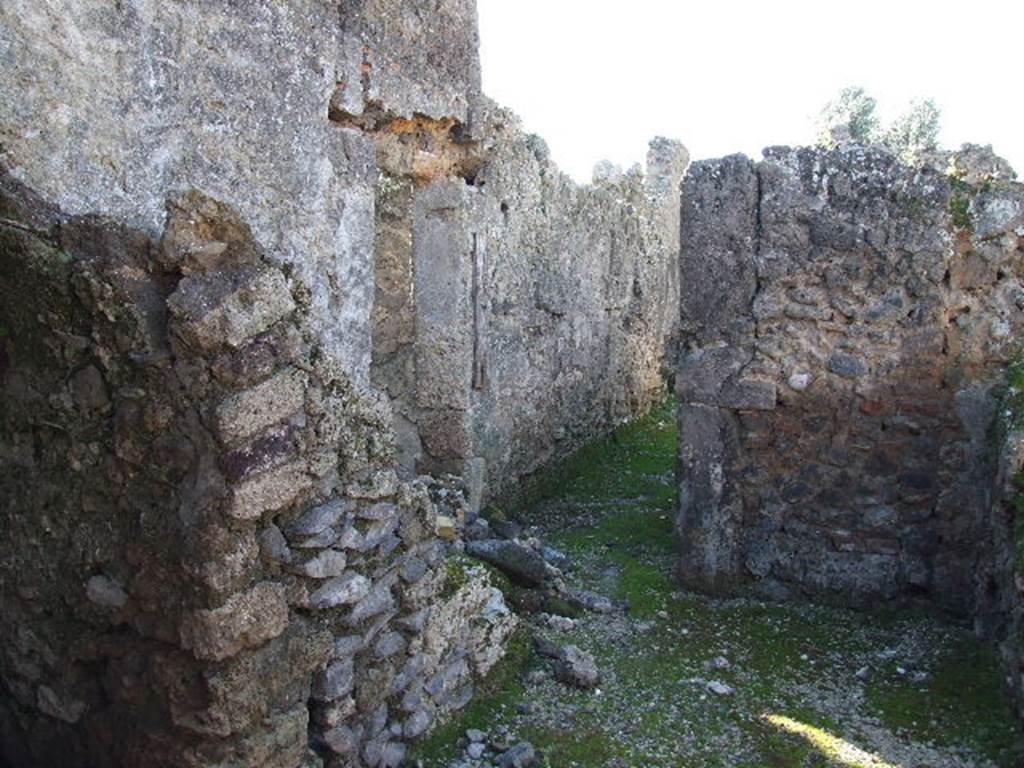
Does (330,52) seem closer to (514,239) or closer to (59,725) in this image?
(514,239)

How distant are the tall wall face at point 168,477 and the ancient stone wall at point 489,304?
1940 mm

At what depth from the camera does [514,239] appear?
19.8 feet

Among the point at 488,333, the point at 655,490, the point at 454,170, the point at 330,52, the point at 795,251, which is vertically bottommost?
the point at 655,490

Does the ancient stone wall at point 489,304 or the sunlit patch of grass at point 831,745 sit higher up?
the ancient stone wall at point 489,304

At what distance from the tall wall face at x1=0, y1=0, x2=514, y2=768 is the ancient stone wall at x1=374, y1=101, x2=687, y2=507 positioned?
194 cm

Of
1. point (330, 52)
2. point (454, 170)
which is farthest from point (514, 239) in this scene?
point (330, 52)

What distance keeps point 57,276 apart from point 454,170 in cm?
322

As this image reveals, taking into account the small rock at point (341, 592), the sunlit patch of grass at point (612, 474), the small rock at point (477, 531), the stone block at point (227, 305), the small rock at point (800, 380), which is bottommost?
the sunlit patch of grass at point (612, 474)

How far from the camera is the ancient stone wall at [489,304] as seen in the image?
5.38 metres

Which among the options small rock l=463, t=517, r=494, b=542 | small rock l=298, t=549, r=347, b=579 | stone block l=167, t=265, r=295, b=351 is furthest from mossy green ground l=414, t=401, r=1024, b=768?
stone block l=167, t=265, r=295, b=351

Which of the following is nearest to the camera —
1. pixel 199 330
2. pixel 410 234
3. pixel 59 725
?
pixel 199 330

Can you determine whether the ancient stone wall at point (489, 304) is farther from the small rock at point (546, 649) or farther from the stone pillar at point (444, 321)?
the small rock at point (546, 649)

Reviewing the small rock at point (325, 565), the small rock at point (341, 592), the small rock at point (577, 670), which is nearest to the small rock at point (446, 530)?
the small rock at point (577, 670)

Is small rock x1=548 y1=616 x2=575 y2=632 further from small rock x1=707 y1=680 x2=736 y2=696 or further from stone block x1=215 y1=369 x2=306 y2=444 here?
stone block x1=215 y1=369 x2=306 y2=444
